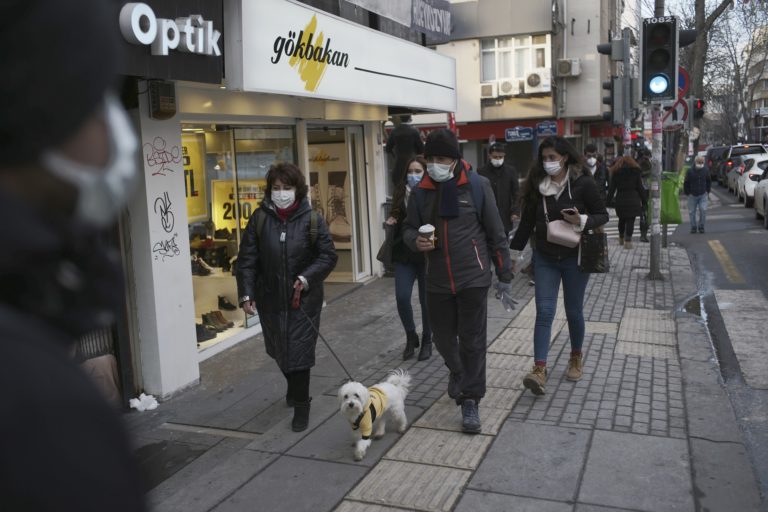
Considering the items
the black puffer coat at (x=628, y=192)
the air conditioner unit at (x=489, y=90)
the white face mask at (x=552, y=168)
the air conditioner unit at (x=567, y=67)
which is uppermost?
the air conditioner unit at (x=567, y=67)

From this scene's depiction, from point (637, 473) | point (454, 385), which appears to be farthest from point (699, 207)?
point (637, 473)

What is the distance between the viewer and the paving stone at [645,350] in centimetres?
715

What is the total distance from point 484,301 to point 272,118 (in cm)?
433

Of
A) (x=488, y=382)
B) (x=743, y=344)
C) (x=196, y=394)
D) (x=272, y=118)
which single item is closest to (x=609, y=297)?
(x=743, y=344)

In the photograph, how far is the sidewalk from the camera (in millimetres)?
4336

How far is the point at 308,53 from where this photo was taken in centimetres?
749

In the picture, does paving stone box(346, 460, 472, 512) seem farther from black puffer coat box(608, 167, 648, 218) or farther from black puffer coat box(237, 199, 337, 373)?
black puffer coat box(608, 167, 648, 218)

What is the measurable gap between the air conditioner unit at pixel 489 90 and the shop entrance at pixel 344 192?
20.3 metres

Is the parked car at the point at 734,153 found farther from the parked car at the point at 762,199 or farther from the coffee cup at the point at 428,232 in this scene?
the coffee cup at the point at 428,232

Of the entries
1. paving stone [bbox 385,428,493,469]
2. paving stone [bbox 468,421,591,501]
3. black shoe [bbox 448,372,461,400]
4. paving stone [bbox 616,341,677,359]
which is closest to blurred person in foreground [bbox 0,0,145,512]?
paving stone [bbox 468,421,591,501]

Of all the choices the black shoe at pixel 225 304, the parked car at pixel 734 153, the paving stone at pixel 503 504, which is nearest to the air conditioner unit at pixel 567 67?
the parked car at pixel 734 153

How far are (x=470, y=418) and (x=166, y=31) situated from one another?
337 centimetres

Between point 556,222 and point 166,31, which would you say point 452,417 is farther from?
point 166,31

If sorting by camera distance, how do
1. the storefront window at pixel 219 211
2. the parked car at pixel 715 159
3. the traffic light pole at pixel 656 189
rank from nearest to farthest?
1. the storefront window at pixel 219 211
2. the traffic light pole at pixel 656 189
3. the parked car at pixel 715 159
